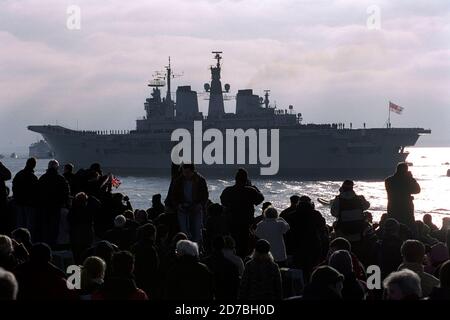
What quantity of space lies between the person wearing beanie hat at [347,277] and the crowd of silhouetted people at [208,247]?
0.04ft

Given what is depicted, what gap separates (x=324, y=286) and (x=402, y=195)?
573 centimetres

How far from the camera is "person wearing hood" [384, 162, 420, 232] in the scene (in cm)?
1100

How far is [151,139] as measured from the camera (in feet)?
284

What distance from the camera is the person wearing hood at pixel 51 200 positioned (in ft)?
35.6

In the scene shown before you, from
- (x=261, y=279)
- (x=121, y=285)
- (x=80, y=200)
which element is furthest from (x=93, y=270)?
(x=80, y=200)

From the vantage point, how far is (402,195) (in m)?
11.1

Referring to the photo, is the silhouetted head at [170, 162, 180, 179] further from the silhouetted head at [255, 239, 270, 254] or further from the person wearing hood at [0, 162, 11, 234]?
the silhouetted head at [255, 239, 270, 254]

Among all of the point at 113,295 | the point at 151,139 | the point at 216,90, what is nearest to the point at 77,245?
the point at 113,295

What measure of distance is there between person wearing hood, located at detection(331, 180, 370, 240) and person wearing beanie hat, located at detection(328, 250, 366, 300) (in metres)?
3.42

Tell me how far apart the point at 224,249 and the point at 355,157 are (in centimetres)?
7241

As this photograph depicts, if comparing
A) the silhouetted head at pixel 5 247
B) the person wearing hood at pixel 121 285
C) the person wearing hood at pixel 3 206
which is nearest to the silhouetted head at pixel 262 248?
the person wearing hood at pixel 121 285

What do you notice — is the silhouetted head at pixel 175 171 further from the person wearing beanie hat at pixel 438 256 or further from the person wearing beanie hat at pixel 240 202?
the person wearing beanie hat at pixel 438 256
